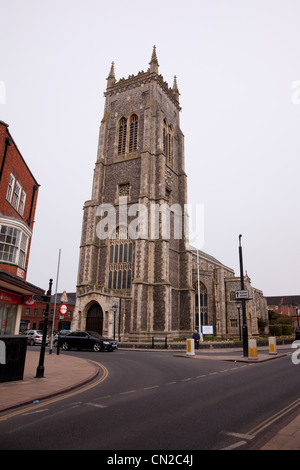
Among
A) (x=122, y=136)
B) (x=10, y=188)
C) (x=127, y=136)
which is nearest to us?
(x=10, y=188)

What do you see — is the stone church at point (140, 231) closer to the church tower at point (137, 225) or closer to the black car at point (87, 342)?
the church tower at point (137, 225)

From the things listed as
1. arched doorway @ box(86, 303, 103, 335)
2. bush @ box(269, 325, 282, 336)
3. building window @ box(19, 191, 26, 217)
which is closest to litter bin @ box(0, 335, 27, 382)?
building window @ box(19, 191, 26, 217)

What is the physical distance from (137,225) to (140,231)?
1.57m

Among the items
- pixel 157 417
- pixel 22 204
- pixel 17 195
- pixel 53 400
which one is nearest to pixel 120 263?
pixel 22 204

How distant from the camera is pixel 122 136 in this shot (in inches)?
1688

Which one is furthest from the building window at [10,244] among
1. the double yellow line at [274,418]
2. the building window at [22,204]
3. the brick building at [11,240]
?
the double yellow line at [274,418]

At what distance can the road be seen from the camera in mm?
4613

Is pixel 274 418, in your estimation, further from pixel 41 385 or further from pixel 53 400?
pixel 41 385

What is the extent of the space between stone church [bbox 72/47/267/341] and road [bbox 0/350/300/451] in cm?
2094

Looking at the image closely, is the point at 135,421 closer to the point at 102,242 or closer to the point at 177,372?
the point at 177,372

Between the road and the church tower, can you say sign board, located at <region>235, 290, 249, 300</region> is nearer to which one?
the road

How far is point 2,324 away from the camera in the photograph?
1373cm

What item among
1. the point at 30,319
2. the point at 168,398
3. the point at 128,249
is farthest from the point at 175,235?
the point at 30,319

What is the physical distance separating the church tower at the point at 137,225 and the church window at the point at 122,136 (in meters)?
0.15
